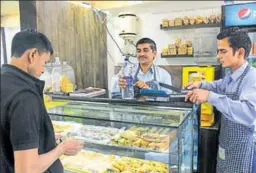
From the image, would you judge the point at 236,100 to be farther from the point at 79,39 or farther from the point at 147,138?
the point at 79,39

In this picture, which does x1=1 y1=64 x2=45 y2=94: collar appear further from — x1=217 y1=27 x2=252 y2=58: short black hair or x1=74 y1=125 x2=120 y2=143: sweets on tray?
x1=217 y1=27 x2=252 y2=58: short black hair

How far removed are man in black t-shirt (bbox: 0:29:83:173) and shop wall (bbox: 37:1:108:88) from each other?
76.0 inches

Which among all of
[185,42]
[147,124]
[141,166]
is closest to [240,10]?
[185,42]

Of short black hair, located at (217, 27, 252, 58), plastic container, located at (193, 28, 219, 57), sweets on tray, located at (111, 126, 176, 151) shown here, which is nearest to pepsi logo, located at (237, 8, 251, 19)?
plastic container, located at (193, 28, 219, 57)

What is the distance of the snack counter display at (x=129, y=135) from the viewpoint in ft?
4.26

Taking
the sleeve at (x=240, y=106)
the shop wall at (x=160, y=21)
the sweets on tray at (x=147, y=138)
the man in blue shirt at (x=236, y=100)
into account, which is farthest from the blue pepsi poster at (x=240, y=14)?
the sweets on tray at (x=147, y=138)

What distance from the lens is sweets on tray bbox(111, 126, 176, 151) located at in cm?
128

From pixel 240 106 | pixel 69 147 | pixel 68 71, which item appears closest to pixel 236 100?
pixel 240 106

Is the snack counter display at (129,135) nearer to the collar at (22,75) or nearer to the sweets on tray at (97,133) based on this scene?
the sweets on tray at (97,133)

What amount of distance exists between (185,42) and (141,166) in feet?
5.04

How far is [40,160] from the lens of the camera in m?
0.94

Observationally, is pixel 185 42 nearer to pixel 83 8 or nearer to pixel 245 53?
pixel 245 53

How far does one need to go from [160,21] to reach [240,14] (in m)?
0.92

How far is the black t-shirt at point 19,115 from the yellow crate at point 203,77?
5.62 ft
